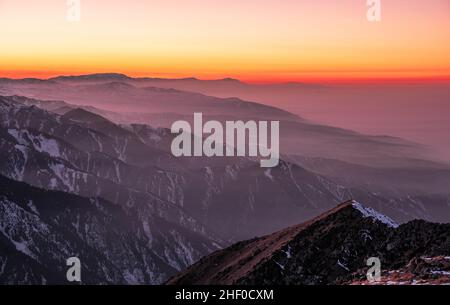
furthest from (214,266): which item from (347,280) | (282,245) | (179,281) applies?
(347,280)

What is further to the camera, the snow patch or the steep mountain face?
the snow patch

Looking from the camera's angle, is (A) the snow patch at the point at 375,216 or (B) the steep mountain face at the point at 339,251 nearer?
(B) the steep mountain face at the point at 339,251

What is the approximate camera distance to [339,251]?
4823 inches

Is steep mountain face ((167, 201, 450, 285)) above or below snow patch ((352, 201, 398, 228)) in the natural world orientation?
below

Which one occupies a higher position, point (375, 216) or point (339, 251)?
point (375, 216)

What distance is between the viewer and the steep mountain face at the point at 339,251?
10975cm

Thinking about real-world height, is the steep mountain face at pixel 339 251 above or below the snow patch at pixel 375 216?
below

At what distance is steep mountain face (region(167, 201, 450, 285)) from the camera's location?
109750 mm

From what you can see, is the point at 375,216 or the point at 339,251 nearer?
the point at 339,251

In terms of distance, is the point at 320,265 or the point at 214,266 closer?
the point at 320,265
